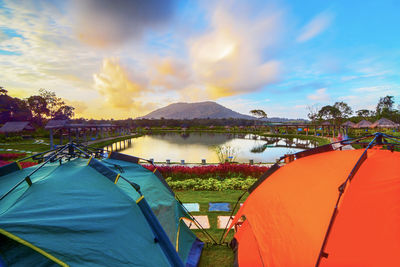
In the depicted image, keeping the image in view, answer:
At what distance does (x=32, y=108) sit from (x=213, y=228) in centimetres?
6169

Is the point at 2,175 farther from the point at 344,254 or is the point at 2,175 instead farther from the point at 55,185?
the point at 344,254

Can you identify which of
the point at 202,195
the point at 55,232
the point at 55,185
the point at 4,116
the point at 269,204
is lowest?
the point at 202,195

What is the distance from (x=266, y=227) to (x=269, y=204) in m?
0.31

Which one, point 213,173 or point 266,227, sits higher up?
point 266,227

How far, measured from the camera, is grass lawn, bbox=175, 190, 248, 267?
11.3ft

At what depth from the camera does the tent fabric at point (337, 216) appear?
1.92 m

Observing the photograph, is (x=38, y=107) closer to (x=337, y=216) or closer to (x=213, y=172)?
(x=213, y=172)

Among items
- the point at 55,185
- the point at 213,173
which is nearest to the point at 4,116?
the point at 213,173

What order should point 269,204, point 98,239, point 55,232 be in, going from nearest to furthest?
point 55,232, point 98,239, point 269,204

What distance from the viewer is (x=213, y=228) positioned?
4.43 m

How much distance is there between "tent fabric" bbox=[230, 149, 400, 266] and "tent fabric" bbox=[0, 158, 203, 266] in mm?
1409

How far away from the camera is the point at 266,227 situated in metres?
2.58

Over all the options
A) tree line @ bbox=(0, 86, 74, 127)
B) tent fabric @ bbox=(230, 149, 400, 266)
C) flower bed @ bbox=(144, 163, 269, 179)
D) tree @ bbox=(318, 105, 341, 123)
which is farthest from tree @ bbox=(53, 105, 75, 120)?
tree @ bbox=(318, 105, 341, 123)

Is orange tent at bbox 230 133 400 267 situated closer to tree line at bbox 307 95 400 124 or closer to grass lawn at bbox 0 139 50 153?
grass lawn at bbox 0 139 50 153
